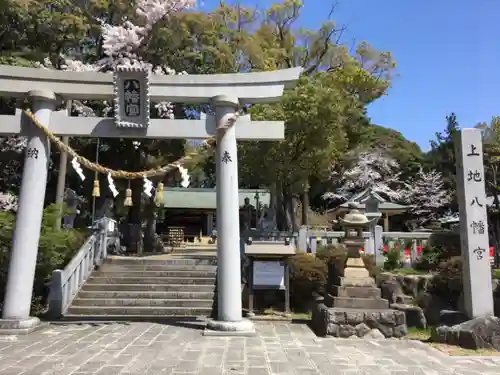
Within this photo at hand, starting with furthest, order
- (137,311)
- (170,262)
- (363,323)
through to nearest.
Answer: (170,262), (137,311), (363,323)

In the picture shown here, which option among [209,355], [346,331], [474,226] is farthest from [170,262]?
[474,226]

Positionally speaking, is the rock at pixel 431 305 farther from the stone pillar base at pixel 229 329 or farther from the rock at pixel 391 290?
the stone pillar base at pixel 229 329

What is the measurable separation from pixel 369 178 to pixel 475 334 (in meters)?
30.1

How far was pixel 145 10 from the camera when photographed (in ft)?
63.1

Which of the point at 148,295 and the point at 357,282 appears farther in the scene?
the point at 148,295

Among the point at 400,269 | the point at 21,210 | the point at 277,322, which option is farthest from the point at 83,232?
the point at 400,269

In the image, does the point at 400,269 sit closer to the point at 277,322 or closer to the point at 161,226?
the point at 277,322

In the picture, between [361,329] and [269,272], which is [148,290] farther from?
[361,329]

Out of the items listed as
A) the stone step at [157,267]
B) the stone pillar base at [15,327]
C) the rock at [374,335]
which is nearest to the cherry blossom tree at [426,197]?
the stone step at [157,267]

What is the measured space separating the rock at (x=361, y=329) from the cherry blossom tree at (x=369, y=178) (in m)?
26.9

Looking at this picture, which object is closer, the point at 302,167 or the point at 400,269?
the point at 400,269

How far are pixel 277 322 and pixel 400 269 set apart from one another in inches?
284

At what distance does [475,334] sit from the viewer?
7.42 m

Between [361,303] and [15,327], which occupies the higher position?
[361,303]
